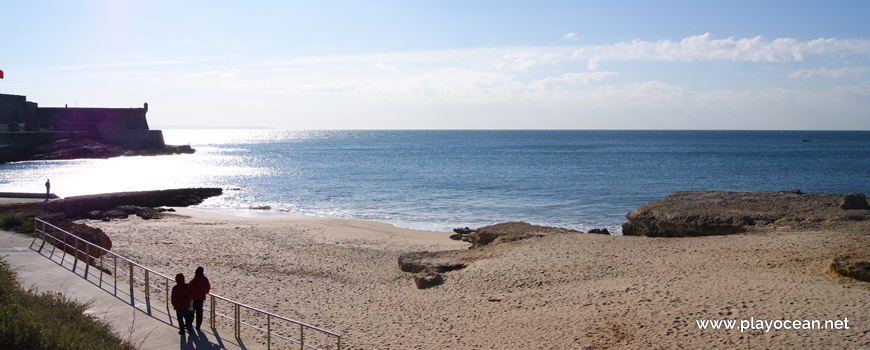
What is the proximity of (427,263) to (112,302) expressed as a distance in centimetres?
808

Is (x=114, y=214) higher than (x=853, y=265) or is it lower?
lower

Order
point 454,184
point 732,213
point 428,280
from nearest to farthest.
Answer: point 428,280 → point 732,213 → point 454,184

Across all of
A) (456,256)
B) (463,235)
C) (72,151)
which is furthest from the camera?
(72,151)

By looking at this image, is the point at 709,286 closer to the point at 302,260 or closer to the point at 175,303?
the point at 175,303

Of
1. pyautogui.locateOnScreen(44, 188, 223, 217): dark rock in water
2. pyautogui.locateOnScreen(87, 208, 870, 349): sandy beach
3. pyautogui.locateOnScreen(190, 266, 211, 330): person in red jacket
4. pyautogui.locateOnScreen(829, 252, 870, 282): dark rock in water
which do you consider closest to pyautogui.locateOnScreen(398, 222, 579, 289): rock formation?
pyautogui.locateOnScreen(87, 208, 870, 349): sandy beach

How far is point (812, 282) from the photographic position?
11430 millimetres

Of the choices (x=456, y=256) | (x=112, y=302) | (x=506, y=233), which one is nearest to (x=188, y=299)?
(x=112, y=302)

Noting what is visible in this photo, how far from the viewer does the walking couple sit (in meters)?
8.08

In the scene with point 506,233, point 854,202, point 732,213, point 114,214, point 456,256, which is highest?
point 854,202

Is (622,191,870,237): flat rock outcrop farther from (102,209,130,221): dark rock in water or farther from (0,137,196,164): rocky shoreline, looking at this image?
(0,137,196,164): rocky shoreline

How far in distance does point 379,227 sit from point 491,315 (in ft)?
48.7

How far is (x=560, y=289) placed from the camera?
1256 cm

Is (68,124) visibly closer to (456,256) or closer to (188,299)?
(456,256)

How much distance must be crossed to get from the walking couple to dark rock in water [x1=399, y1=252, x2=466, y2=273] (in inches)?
288
